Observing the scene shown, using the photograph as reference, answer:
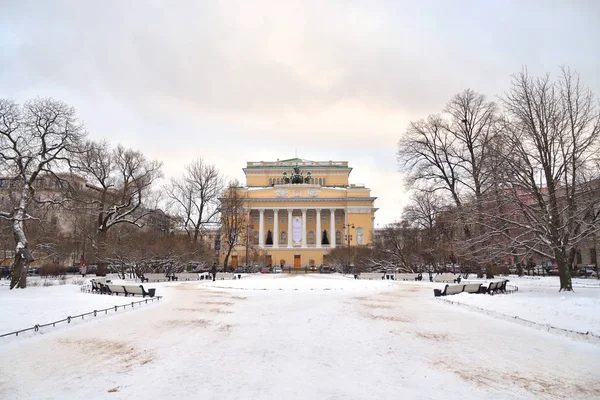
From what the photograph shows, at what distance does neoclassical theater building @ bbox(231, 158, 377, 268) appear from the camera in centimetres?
7000

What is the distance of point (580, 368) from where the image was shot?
7.18 meters

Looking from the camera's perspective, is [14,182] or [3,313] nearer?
[3,313]

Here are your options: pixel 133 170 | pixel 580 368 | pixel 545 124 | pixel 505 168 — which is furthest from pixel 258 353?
pixel 133 170

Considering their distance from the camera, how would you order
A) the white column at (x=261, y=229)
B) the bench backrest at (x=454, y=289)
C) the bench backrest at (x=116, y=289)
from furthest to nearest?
1. the white column at (x=261, y=229)
2. the bench backrest at (x=116, y=289)
3. the bench backrest at (x=454, y=289)

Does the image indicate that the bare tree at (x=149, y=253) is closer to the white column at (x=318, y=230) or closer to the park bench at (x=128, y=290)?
the park bench at (x=128, y=290)

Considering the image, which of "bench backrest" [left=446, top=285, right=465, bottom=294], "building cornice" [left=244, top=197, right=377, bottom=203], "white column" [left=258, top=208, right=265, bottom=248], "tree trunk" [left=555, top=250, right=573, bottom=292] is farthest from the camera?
"white column" [left=258, top=208, right=265, bottom=248]

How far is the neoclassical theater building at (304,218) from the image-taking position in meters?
70.0

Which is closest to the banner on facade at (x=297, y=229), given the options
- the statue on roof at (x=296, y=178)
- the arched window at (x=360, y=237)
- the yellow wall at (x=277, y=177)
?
the statue on roof at (x=296, y=178)

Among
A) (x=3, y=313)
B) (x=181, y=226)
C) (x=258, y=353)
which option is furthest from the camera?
(x=181, y=226)

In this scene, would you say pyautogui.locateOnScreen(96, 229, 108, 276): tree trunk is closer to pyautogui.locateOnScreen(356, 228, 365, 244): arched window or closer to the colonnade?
the colonnade

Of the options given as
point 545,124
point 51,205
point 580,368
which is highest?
point 545,124

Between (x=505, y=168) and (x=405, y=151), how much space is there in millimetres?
14807

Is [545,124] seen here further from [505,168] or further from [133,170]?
[133,170]

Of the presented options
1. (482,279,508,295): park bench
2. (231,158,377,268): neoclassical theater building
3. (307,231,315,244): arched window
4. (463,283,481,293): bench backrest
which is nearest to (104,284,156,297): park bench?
(463,283,481,293): bench backrest
